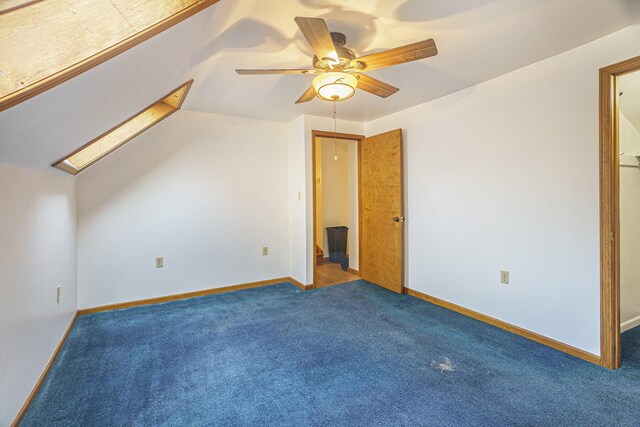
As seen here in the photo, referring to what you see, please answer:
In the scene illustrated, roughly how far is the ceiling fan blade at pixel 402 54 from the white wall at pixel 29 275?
81.6 inches

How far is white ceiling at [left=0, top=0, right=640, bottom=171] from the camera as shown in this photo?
143cm

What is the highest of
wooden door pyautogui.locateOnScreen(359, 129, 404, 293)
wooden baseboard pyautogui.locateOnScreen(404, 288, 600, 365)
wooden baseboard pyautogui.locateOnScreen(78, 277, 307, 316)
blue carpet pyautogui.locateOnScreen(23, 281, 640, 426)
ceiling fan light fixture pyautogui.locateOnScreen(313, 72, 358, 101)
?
ceiling fan light fixture pyautogui.locateOnScreen(313, 72, 358, 101)

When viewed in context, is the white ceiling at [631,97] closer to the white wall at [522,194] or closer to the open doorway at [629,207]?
the open doorway at [629,207]

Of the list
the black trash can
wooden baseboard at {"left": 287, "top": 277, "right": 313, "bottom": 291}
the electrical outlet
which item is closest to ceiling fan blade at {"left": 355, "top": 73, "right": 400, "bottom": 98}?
the electrical outlet

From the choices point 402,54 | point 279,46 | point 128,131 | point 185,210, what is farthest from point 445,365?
point 128,131

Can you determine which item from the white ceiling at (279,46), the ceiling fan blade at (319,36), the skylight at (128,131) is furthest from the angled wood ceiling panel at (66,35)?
the skylight at (128,131)

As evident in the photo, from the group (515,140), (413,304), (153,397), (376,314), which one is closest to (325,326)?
(376,314)

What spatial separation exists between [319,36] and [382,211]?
2653mm

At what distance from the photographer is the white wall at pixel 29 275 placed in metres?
1.53

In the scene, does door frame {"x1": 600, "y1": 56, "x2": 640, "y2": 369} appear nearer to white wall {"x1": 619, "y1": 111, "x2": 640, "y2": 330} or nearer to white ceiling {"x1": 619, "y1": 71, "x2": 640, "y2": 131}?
white ceiling {"x1": 619, "y1": 71, "x2": 640, "y2": 131}

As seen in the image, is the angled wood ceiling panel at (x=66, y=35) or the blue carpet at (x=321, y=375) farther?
the blue carpet at (x=321, y=375)

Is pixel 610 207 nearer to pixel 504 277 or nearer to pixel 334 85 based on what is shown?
pixel 504 277

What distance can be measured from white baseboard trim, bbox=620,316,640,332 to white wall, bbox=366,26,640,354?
0.79 m

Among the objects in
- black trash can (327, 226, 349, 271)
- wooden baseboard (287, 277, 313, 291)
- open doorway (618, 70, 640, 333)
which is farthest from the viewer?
black trash can (327, 226, 349, 271)
